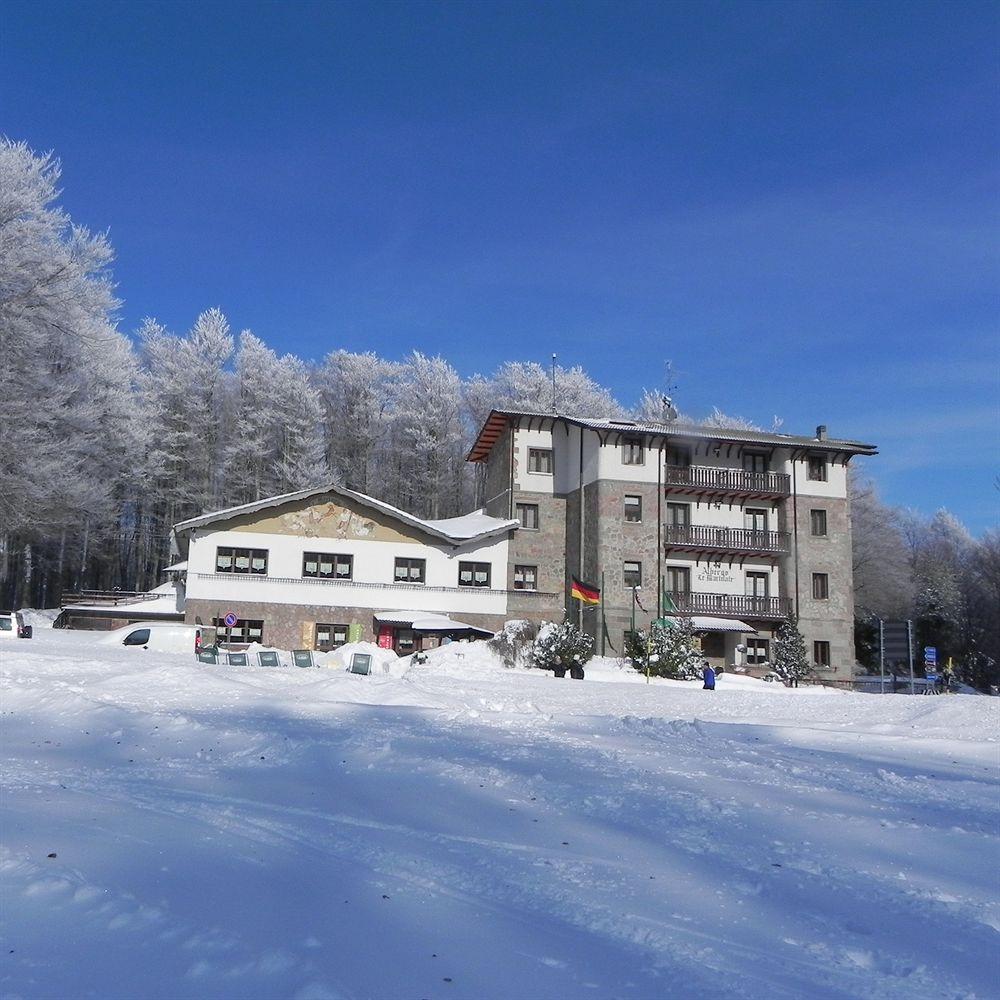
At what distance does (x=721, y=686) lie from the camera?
114 ft

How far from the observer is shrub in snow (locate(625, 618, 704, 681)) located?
35.1 metres

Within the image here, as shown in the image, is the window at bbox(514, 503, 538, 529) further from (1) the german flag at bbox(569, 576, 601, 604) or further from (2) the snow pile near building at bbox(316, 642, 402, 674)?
(2) the snow pile near building at bbox(316, 642, 402, 674)

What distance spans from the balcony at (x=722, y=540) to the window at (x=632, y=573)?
176 cm

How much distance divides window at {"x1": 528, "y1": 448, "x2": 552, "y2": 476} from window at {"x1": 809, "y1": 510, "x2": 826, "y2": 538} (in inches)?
519

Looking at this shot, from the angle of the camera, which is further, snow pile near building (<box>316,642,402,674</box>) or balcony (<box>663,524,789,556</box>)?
balcony (<box>663,524,789,556</box>)

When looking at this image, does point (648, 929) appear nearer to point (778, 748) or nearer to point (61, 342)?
point (778, 748)

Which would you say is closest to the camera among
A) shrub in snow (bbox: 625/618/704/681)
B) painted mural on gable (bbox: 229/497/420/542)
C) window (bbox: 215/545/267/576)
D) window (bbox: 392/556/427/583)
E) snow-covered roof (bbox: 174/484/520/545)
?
shrub in snow (bbox: 625/618/704/681)

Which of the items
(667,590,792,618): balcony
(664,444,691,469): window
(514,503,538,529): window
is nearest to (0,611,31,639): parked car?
(514,503,538,529): window

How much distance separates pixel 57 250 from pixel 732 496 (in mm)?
32442

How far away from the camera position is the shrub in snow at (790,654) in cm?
3966

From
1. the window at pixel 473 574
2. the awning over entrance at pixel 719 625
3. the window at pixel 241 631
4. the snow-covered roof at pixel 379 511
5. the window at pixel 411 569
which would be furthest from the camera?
the window at pixel 473 574

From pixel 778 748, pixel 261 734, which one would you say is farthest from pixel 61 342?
pixel 778 748

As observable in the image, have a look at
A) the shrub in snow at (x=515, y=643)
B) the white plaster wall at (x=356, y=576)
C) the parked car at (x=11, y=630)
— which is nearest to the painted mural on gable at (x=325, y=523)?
the white plaster wall at (x=356, y=576)

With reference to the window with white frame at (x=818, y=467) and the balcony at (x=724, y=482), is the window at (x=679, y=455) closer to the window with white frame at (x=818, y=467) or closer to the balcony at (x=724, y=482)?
the balcony at (x=724, y=482)
